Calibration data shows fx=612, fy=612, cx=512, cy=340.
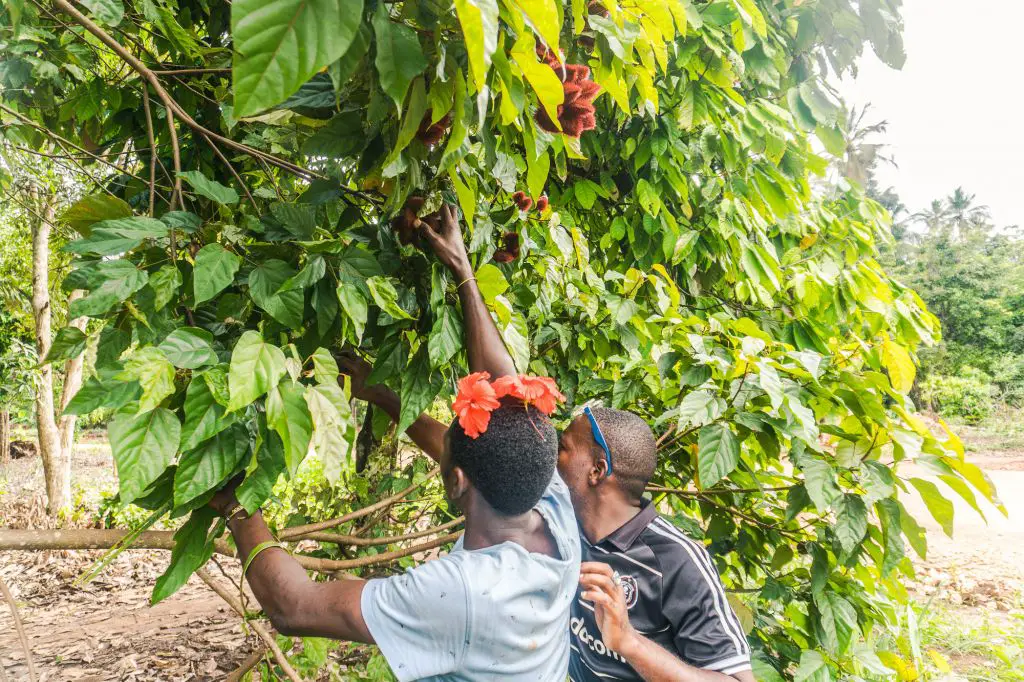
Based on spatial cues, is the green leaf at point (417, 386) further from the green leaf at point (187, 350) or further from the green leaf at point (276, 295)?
the green leaf at point (187, 350)

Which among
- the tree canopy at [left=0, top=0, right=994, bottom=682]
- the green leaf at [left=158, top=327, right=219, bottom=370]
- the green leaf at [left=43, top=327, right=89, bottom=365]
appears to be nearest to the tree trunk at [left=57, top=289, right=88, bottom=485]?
the tree canopy at [left=0, top=0, right=994, bottom=682]

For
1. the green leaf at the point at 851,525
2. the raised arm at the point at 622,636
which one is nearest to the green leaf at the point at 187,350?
the raised arm at the point at 622,636

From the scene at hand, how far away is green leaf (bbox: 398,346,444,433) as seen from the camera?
1.36 metres

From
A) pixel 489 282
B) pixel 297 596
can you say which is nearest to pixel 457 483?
pixel 297 596

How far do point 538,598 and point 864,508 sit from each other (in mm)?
1024

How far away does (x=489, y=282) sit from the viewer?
1482 millimetres

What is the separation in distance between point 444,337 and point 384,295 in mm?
195

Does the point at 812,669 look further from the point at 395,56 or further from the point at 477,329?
the point at 395,56

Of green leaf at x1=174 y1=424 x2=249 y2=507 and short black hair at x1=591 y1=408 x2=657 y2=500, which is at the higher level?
green leaf at x1=174 y1=424 x2=249 y2=507

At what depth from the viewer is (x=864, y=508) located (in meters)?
1.70

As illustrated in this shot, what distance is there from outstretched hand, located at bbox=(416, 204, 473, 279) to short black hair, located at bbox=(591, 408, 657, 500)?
2.49 ft

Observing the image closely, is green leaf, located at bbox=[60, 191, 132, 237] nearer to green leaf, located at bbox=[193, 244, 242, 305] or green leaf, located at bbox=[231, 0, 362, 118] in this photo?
green leaf, located at bbox=[193, 244, 242, 305]

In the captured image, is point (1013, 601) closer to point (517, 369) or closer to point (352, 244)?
point (517, 369)

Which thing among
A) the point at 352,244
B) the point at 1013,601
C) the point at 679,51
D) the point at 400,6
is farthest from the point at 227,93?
the point at 1013,601
